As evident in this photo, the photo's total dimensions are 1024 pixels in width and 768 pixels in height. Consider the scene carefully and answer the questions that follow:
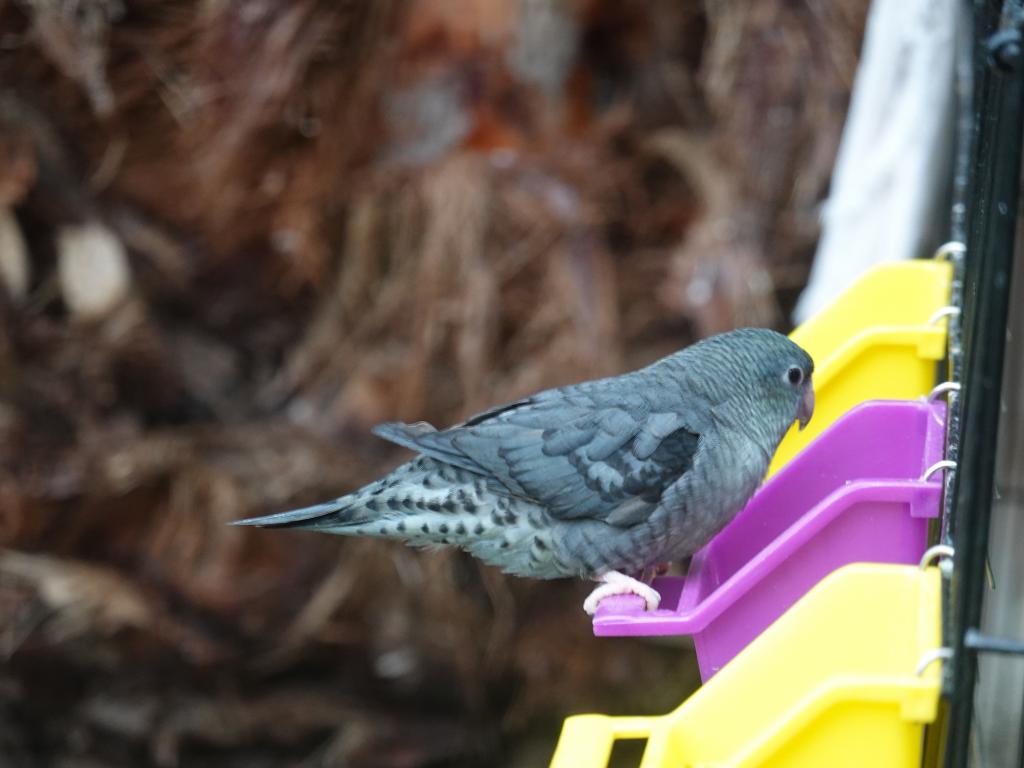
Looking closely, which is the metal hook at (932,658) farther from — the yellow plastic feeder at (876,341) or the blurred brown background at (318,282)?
the blurred brown background at (318,282)

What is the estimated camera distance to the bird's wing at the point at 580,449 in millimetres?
1490

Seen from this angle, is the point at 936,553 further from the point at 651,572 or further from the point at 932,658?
the point at 651,572

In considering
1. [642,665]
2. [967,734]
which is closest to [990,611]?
[642,665]

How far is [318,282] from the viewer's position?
2.82m

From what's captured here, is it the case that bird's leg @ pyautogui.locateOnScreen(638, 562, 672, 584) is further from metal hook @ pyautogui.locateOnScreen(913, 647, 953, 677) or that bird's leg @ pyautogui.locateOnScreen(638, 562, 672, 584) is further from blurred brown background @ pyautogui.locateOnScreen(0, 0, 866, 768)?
blurred brown background @ pyautogui.locateOnScreen(0, 0, 866, 768)

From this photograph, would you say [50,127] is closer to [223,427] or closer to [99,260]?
[99,260]

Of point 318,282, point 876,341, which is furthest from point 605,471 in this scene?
point 318,282

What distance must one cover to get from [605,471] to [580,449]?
0.16 feet

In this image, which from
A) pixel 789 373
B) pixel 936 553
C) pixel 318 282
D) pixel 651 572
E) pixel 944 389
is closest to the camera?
pixel 936 553

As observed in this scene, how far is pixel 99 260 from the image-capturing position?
2.68 meters

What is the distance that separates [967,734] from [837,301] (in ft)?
2.68

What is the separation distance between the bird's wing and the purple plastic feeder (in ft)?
0.51

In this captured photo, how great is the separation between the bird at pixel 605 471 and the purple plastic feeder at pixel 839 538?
110mm

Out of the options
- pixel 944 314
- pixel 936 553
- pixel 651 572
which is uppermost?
pixel 944 314
